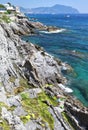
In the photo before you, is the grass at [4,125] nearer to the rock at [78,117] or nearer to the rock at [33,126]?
the rock at [33,126]

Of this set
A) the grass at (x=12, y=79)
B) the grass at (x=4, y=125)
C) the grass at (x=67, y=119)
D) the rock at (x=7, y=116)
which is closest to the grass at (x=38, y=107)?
the rock at (x=7, y=116)

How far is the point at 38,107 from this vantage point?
3744 cm

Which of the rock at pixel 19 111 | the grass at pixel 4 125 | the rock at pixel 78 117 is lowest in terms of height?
the rock at pixel 78 117

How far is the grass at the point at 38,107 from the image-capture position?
34.8 metres

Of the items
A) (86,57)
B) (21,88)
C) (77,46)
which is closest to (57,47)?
(77,46)

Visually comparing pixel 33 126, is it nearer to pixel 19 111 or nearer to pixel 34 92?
pixel 19 111

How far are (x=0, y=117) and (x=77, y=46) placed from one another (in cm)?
7737

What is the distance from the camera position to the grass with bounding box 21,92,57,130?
34.8 metres

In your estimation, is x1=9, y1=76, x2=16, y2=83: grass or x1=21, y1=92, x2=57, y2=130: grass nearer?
x1=21, y1=92, x2=57, y2=130: grass

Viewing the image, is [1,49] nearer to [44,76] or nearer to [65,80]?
[44,76]

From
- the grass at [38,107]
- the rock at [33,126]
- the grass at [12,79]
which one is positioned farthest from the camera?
the grass at [12,79]

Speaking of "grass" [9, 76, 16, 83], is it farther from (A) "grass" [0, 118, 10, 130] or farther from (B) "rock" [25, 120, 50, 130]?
(A) "grass" [0, 118, 10, 130]

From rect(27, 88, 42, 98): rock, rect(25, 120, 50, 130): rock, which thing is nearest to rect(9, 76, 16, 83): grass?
rect(27, 88, 42, 98): rock

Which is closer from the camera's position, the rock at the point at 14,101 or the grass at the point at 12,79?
the rock at the point at 14,101
